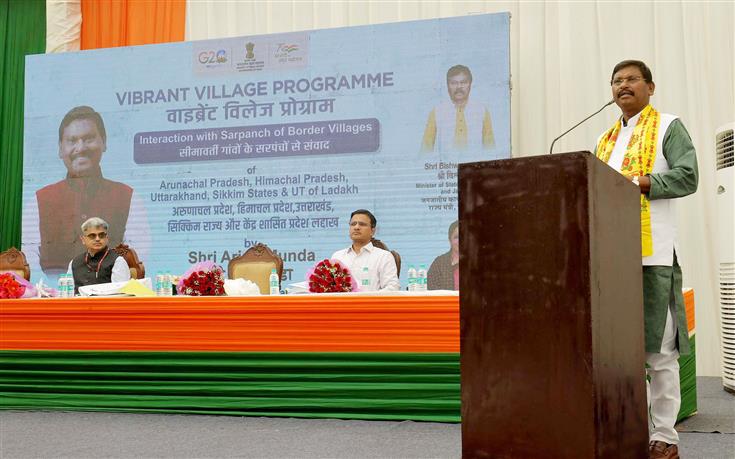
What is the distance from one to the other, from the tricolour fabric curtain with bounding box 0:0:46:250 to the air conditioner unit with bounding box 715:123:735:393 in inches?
211

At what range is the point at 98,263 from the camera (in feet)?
15.5

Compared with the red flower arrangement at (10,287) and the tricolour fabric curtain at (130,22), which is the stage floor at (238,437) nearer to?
the red flower arrangement at (10,287)

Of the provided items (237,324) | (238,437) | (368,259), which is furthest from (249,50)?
(238,437)

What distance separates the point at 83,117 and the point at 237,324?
331 centimetres

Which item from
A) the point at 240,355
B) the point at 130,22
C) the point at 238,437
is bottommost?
the point at 238,437

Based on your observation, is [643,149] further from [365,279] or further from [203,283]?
[365,279]

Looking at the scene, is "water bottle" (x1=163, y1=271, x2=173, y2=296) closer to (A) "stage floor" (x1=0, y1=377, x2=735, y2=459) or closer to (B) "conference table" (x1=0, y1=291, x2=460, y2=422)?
(B) "conference table" (x1=0, y1=291, x2=460, y2=422)

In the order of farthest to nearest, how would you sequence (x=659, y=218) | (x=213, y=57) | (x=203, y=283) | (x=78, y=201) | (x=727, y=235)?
(x=78, y=201) → (x=213, y=57) → (x=727, y=235) → (x=203, y=283) → (x=659, y=218)

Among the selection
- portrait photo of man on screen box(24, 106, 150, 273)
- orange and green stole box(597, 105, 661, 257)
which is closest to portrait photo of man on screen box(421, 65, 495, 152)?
portrait photo of man on screen box(24, 106, 150, 273)

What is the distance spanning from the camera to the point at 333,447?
256 cm

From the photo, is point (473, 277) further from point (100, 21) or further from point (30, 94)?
point (100, 21)

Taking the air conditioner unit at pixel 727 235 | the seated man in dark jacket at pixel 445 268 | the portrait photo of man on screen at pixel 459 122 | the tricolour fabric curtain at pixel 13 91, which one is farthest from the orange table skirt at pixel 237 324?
the tricolour fabric curtain at pixel 13 91

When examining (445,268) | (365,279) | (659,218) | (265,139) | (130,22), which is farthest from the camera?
(130,22)

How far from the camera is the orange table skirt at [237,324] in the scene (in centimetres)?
305
